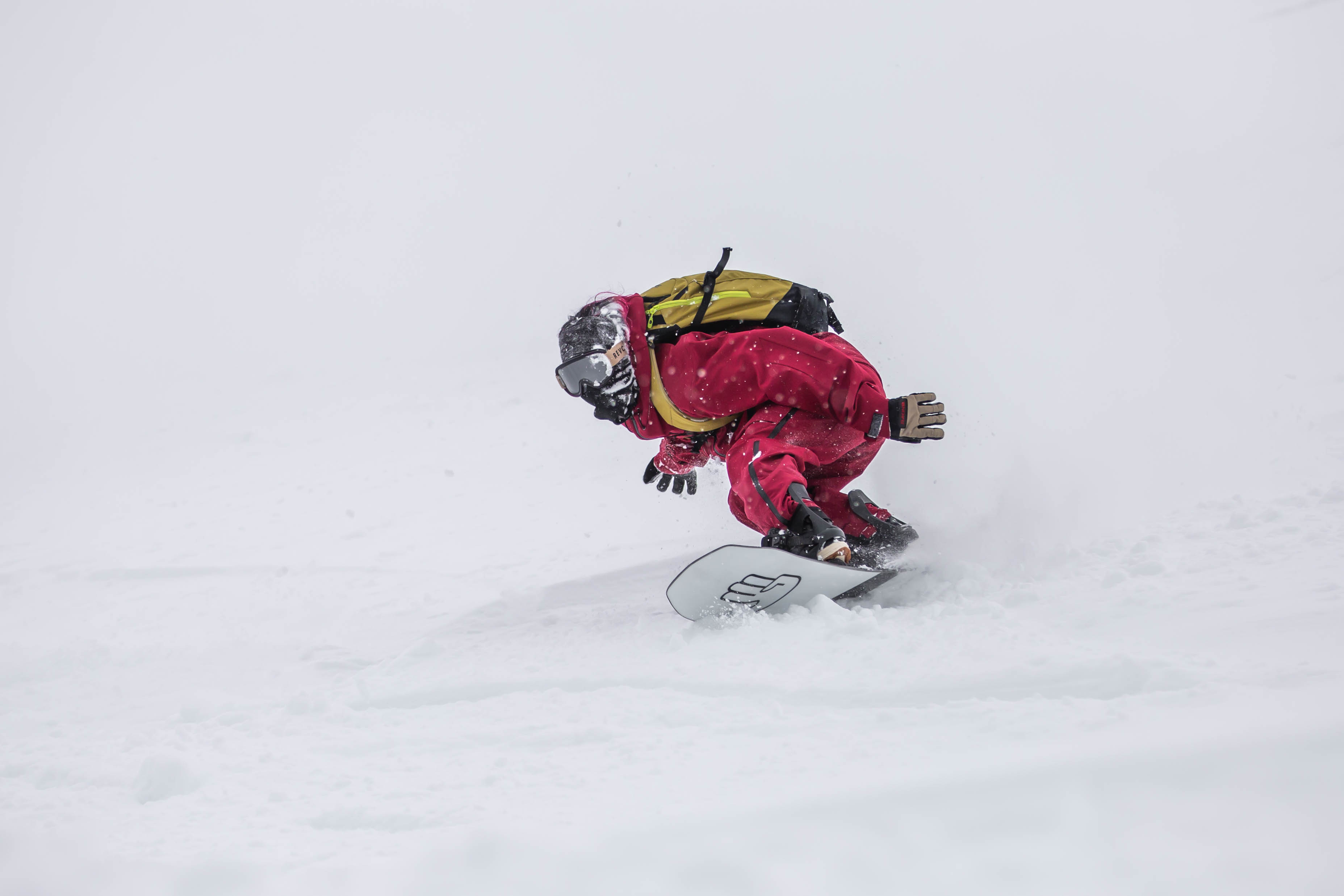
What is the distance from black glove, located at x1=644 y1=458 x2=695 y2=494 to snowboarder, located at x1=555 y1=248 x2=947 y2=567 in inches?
17.3

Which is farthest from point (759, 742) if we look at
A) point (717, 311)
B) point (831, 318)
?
point (831, 318)

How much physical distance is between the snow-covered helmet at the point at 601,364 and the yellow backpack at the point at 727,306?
5.4 inches

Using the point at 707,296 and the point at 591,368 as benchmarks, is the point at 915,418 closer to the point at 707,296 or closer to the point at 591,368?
the point at 707,296

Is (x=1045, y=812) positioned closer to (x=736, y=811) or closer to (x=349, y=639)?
(x=736, y=811)

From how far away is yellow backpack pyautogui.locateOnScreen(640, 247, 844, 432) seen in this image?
346 centimetres

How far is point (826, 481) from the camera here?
3.76m

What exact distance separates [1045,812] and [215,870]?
1535 millimetres

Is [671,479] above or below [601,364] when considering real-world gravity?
below

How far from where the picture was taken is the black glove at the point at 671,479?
4090 millimetres

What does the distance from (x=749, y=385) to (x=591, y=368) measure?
567 millimetres

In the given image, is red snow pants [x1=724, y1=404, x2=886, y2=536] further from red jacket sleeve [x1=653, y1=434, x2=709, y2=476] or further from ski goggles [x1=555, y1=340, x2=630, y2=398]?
ski goggles [x1=555, y1=340, x2=630, y2=398]

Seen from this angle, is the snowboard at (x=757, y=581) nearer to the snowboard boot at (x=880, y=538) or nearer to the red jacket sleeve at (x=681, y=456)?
the snowboard boot at (x=880, y=538)

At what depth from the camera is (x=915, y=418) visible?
11.3ft

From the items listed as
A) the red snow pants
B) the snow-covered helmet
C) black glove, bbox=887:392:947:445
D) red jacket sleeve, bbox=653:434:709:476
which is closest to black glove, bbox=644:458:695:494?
red jacket sleeve, bbox=653:434:709:476
